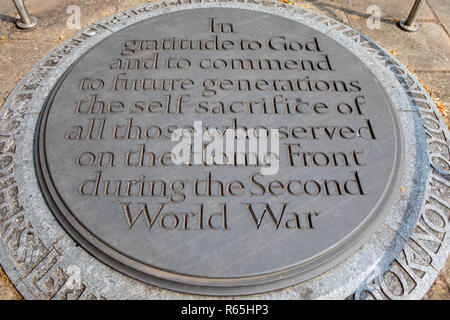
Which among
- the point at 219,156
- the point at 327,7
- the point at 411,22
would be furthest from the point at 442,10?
the point at 219,156

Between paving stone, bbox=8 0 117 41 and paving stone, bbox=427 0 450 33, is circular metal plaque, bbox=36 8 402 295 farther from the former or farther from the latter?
paving stone, bbox=427 0 450 33

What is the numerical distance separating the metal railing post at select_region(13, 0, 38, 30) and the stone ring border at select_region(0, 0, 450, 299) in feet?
2.51

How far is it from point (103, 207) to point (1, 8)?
315 centimetres

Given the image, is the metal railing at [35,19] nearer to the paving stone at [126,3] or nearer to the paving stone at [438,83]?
the paving stone at [438,83]

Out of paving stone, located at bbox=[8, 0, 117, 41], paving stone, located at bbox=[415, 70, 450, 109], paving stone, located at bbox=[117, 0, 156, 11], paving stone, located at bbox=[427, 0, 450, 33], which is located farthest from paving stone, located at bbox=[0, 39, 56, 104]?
paving stone, located at bbox=[427, 0, 450, 33]

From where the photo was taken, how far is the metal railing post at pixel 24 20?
12.2ft

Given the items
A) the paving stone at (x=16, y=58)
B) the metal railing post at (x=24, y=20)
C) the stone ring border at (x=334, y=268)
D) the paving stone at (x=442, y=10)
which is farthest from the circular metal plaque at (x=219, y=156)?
the paving stone at (x=442, y=10)

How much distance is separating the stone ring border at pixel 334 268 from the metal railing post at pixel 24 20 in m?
0.76

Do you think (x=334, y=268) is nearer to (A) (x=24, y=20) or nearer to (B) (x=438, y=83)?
(B) (x=438, y=83)

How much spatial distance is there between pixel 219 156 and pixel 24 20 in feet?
9.21

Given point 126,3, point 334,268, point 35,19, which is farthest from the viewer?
point 126,3

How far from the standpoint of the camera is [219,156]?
2.60m

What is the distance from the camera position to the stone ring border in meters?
2.19
